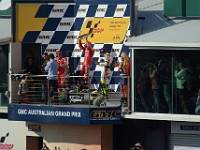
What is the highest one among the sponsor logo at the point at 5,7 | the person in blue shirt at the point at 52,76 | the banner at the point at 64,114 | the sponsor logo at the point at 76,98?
the sponsor logo at the point at 5,7

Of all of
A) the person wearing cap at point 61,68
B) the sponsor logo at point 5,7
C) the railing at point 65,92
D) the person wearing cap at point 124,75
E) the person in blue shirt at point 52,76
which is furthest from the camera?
the sponsor logo at point 5,7

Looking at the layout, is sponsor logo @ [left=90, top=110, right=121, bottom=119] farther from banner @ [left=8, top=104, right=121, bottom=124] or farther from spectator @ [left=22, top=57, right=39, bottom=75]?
spectator @ [left=22, top=57, right=39, bottom=75]

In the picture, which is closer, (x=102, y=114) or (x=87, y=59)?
(x=102, y=114)

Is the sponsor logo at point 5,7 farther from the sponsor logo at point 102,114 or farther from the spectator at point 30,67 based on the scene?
the sponsor logo at point 102,114

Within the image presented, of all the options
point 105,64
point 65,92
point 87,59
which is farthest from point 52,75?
point 105,64

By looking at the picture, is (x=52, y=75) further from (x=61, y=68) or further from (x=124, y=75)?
(x=124, y=75)

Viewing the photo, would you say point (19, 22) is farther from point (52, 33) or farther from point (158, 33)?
point (158, 33)

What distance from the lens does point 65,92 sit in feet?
84.0

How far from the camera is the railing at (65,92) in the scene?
25547 mm

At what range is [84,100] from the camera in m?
25.7

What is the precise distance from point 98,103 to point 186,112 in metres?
2.56

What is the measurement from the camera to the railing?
25547 millimetres

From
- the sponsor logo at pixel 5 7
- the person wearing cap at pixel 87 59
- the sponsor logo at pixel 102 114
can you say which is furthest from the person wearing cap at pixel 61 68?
the sponsor logo at pixel 5 7

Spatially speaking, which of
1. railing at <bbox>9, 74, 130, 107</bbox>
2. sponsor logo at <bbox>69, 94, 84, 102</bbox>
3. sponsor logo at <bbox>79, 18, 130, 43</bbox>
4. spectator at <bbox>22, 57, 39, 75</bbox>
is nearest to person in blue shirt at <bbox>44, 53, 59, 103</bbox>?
railing at <bbox>9, 74, 130, 107</bbox>
